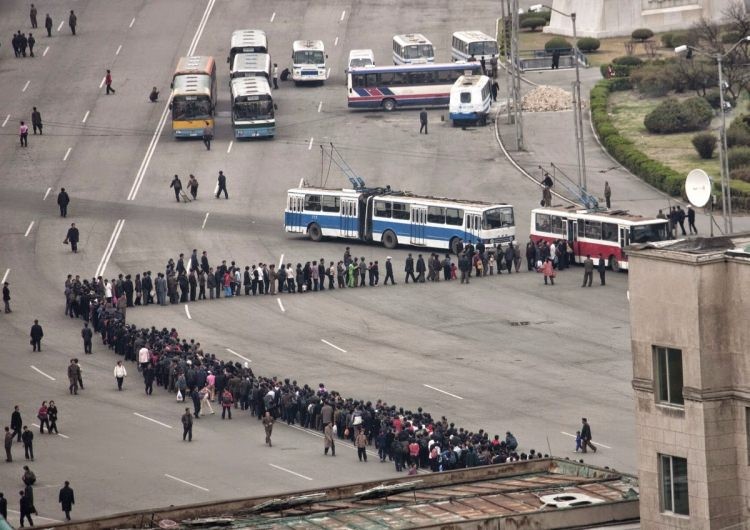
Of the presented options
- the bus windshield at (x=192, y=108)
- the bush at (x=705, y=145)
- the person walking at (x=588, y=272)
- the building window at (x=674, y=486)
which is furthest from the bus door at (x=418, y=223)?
the building window at (x=674, y=486)

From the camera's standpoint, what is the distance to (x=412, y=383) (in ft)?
197

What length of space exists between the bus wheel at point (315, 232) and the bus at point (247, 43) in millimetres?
26319

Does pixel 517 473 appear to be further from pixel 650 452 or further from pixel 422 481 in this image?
pixel 650 452

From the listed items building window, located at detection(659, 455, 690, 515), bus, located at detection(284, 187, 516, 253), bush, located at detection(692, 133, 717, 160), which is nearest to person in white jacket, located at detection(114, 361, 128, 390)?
bus, located at detection(284, 187, 516, 253)

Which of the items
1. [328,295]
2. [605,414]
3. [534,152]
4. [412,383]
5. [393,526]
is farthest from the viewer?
[534,152]

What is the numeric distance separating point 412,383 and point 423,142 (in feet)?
117

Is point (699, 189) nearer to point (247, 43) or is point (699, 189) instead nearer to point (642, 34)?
point (247, 43)

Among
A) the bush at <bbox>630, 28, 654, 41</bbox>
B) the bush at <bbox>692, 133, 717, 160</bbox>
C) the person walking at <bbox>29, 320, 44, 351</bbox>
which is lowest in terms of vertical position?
the person walking at <bbox>29, 320, 44, 351</bbox>

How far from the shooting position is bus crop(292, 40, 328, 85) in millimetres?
104625

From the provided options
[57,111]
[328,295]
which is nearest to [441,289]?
[328,295]

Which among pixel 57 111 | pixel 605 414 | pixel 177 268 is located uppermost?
pixel 57 111

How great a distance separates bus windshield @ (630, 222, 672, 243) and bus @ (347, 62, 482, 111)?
26.6 metres

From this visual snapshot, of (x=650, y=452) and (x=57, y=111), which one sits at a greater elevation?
(x=57, y=111)

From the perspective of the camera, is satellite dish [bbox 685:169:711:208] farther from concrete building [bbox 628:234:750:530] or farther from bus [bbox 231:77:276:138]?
bus [bbox 231:77:276:138]
